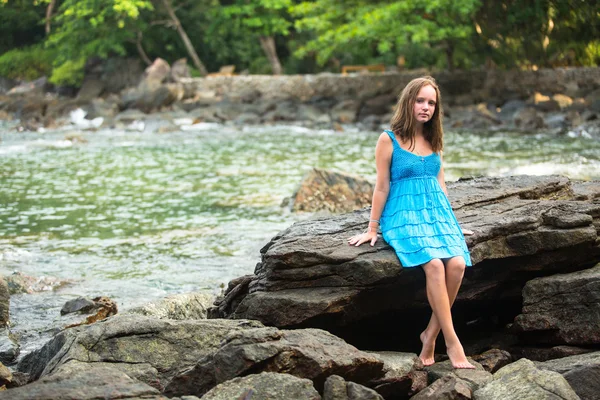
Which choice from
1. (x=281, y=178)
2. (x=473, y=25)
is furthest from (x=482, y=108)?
(x=281, y=178)

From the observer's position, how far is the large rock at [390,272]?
16.3ft

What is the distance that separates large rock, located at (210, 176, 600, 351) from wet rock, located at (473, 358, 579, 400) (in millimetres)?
934

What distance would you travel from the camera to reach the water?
874 centimetres

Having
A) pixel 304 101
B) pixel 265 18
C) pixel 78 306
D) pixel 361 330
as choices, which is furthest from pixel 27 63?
pixel 361 330

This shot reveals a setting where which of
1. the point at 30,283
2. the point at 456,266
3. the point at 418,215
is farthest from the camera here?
the point at 30,283

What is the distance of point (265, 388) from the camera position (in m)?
3.81

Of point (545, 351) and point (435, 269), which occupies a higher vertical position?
point (435, 269)

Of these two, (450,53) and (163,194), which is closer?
(163,194)

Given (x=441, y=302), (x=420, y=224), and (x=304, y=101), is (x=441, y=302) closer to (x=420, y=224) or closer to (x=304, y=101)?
(x=420, y=224)

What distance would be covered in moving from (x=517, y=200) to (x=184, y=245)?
5.19 meters

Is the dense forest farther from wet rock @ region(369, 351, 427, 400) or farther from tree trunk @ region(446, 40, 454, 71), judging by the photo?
wet rock @ region(369, 351, 427, 400)

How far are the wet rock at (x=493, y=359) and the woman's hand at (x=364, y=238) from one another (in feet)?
3.17

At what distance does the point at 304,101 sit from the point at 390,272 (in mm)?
26669

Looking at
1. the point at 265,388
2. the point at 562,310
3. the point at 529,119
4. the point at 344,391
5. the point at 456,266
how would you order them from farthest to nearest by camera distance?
the point at 529,119 < the point at 562,310 < the point at 456,266 < the point at 344,391 < the point at 265,388
